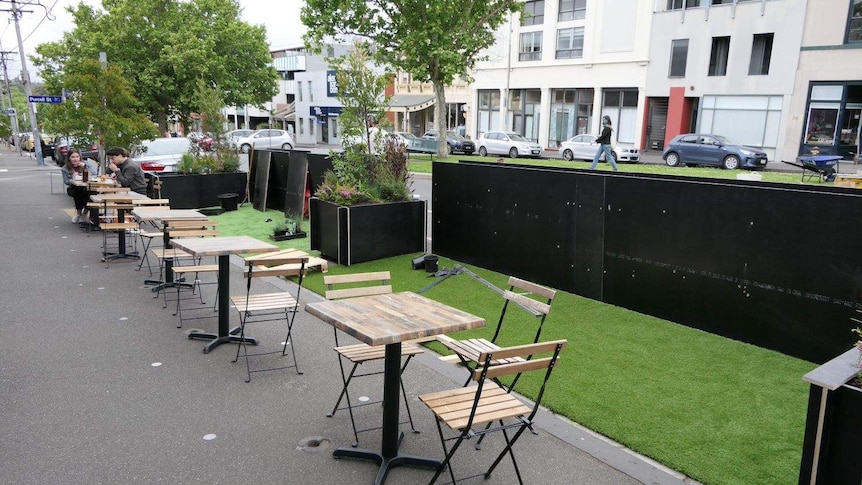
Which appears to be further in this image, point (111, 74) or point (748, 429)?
point (111, 74)

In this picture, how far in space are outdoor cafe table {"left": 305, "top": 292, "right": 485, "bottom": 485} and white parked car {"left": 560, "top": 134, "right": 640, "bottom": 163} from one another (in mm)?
25360

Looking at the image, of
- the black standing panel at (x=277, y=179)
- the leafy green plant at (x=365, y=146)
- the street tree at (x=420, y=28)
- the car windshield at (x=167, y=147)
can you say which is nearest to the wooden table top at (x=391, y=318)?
the leafy green plant at (x=365, y=146)

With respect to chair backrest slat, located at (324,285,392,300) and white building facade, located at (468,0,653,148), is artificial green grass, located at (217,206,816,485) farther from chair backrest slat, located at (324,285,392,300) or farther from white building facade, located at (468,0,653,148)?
white building facade, located at (468,0,653,148)

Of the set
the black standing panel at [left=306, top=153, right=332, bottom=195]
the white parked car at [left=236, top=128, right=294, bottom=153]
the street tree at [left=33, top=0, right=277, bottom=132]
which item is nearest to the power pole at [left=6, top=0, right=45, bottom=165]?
the street tree at [left=33, top=0, right=277, bottom=132]

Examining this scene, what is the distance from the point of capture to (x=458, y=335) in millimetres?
6383

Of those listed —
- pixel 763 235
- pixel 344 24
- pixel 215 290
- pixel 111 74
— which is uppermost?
pixel 344 24

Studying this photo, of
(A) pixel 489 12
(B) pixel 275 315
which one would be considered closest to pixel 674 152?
(A) pixel 489 12

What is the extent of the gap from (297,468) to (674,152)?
85.2 ft

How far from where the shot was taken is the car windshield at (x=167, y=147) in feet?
59.9

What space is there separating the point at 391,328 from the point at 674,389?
274 centimetres

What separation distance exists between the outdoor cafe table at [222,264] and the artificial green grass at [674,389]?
2.06 meters

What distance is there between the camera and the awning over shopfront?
51125mm

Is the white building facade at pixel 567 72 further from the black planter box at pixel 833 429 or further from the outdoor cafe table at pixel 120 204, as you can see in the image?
the black planter box at pixel 833 429

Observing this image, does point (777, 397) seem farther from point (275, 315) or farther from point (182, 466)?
point (275, 315)
